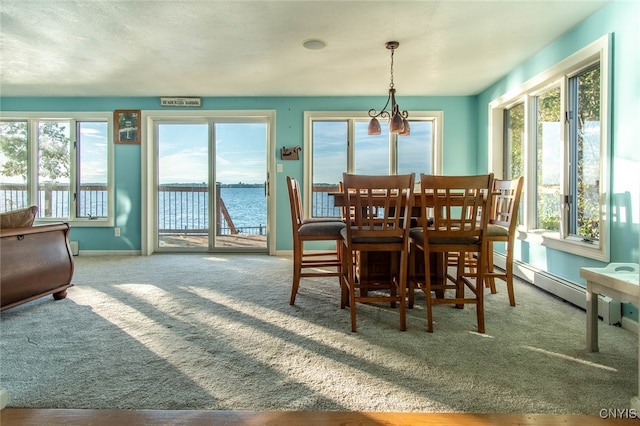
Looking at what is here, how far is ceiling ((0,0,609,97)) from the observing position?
239 centimetres

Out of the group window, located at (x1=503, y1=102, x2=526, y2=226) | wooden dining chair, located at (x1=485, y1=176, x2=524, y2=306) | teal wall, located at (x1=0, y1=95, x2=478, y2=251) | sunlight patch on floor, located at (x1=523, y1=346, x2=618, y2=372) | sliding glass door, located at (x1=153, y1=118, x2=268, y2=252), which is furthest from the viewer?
sliding glass door, located at (x1=153, y1=118, x2=268, y2=252)

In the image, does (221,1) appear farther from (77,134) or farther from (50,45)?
Result: (77,134)

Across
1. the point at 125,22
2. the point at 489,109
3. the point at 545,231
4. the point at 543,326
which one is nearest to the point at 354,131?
the point at 489,109

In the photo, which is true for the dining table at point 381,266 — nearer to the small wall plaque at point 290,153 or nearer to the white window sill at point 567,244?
the white window sill at point 567,244

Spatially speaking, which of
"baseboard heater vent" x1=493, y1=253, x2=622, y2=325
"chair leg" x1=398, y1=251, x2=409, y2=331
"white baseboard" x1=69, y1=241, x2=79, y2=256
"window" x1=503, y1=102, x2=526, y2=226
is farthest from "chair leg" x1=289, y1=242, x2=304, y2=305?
"white baseboard" x1=69, y1=241, x2=79, y2=256

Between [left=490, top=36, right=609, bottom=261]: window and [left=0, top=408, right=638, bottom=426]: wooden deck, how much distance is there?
170 cm

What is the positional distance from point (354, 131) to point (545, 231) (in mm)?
2660

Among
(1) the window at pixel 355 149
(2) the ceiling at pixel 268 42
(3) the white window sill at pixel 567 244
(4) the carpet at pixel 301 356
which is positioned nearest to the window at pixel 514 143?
(3) the white window sill at pixel 567 244

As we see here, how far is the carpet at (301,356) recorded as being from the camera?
131 cm

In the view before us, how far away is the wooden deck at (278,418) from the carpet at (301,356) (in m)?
0.04

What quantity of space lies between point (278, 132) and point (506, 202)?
304 cm

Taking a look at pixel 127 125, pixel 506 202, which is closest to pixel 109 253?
pixel 127 125

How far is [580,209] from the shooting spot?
269 centimetres

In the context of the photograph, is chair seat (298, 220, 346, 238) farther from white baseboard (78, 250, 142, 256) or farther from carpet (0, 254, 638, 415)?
white baseboard (78, 250, 142, 256)
